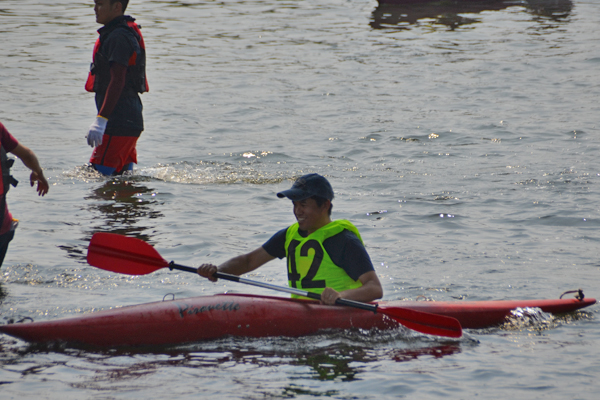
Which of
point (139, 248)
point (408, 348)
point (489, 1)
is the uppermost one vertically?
point (489, 1)

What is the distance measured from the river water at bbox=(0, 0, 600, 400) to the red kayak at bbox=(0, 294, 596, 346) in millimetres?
76

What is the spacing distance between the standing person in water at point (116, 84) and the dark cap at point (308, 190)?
2855 mm

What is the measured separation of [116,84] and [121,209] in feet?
4.08

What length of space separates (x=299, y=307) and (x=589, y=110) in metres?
9.44

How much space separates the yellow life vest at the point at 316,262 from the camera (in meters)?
4.66

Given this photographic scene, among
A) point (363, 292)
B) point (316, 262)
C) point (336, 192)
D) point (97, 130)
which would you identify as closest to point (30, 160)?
point (316, 262)

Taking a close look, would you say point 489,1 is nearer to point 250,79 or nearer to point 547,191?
point 250,79

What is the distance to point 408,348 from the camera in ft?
15.3

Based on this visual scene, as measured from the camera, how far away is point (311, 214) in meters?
4.66

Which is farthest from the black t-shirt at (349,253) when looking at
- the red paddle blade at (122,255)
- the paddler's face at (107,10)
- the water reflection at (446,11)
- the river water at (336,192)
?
the water reflection at (446,11)

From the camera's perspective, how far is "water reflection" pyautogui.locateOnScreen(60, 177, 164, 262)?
6750mm

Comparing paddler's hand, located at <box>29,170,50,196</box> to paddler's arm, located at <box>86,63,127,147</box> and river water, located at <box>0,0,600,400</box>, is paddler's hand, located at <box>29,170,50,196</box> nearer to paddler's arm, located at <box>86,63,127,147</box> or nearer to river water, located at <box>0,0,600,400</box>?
river water, located at <box>0,0,600,400</box>

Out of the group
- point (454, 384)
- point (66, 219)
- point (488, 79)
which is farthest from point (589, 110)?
A: point (454, 384)

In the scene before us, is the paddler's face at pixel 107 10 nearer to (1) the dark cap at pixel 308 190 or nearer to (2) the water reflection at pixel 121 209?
(2) the water reflection at pixel 121 209
